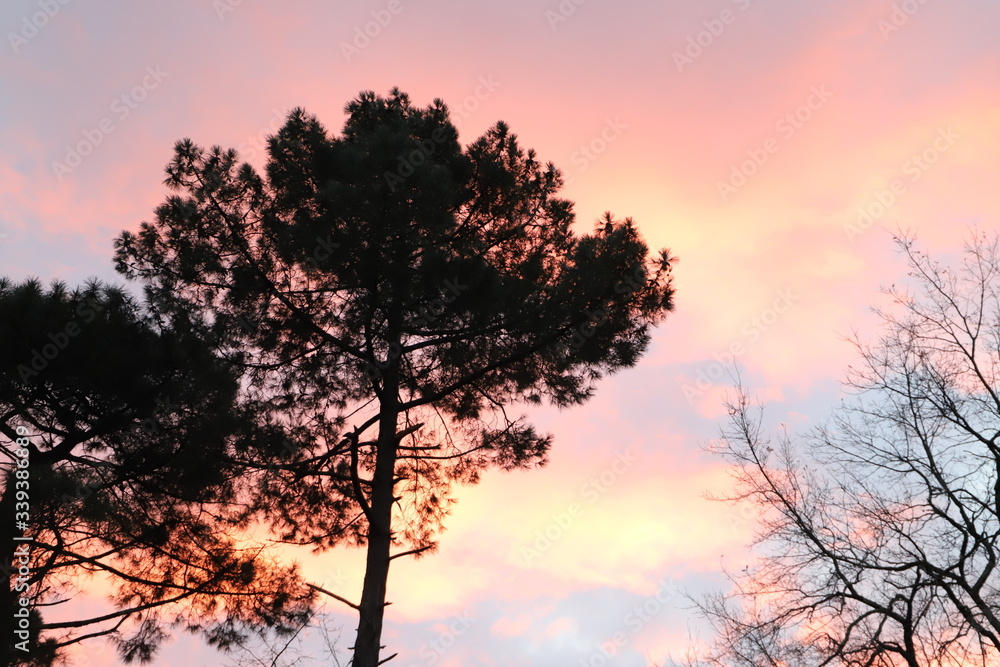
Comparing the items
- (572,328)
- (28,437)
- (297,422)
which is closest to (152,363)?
(28,437)

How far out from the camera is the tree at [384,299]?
8453mm

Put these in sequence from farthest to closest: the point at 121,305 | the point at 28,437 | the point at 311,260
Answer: the point at 311,260 → the point at 121,305 → the point at 28,437

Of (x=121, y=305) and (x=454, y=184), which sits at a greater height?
(x=454, y=184)

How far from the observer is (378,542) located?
823 cm

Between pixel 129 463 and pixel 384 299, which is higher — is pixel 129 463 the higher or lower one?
the lower one

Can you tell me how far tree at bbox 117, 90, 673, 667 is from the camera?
8453 millimetres

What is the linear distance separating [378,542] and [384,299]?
113 inches

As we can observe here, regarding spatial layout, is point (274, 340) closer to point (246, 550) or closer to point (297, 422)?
point (297, 422)

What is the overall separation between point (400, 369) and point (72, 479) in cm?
440

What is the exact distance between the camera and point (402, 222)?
27.9ft

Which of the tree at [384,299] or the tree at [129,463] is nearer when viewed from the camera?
the tree at [129,463]

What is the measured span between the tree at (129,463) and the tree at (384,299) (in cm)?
65

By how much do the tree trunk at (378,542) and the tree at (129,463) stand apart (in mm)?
1192

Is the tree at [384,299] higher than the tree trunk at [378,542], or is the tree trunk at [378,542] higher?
the tree at [384,299]
